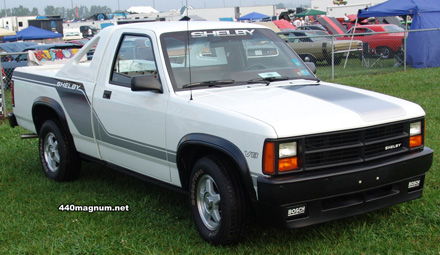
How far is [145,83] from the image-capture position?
4688mm

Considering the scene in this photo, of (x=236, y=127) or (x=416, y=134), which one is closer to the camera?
(x=236, y=127)

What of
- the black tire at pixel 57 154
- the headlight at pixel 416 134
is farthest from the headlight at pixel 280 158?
the black tire at pixel 57 154

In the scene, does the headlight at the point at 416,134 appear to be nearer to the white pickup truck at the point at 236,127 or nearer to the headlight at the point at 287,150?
the white pickup truck at the point at 236,127

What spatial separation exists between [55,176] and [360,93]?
3.63 meters

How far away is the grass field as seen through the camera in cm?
436

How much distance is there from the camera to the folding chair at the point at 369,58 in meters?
18.0

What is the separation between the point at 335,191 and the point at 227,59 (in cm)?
179

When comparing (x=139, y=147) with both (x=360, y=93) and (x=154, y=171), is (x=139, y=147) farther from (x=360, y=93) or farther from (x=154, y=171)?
(x=360, y=93)

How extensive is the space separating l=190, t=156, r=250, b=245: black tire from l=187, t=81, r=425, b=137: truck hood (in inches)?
18.5

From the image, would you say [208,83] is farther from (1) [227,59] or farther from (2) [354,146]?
(2) [354,146]

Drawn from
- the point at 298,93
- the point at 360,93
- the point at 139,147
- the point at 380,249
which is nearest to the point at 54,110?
the point at 139,147

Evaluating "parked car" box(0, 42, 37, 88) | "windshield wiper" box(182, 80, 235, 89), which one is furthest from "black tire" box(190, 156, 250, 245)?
"parked car" box(0, 42, 37, 88)

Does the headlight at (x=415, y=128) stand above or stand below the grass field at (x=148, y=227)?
above

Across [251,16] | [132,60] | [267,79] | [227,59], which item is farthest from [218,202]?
[251,16]
